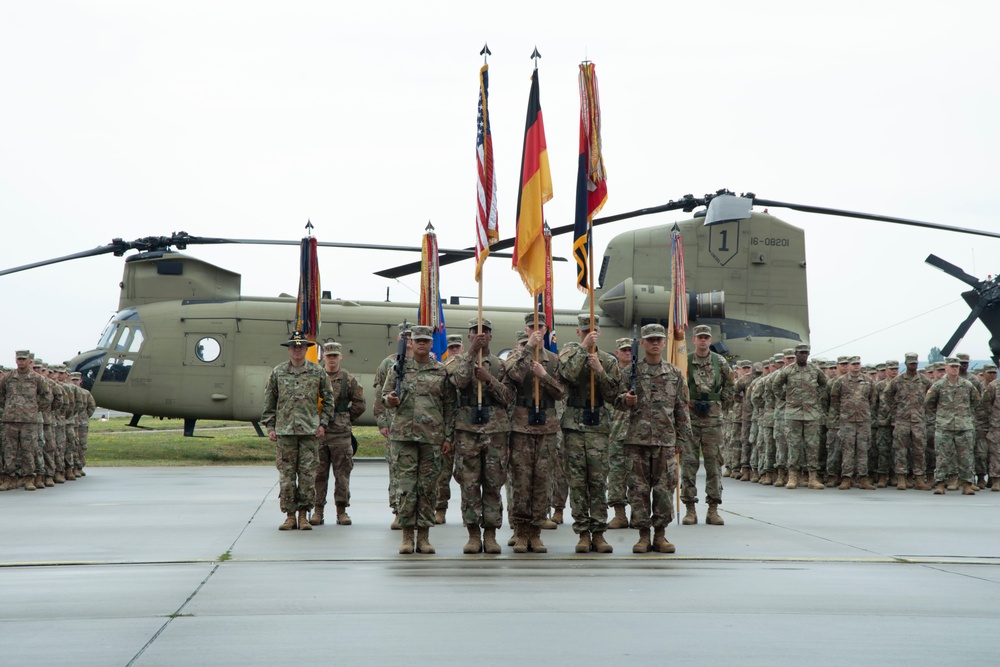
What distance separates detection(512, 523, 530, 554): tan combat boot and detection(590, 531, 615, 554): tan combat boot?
51 centimetres

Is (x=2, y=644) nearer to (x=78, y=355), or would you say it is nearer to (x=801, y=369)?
(x=801, y=369)

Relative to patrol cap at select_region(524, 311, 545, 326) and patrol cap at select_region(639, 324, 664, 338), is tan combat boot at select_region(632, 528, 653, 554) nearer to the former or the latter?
patrol cap at select_region(639, 324, 664, 338)

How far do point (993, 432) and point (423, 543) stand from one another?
1047 centimetres

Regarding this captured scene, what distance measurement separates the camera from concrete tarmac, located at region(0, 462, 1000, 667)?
4480 millimetres

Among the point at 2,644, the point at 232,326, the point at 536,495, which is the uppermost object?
the point at 232,326

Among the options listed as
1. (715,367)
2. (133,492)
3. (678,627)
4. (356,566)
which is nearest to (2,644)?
(356,566)

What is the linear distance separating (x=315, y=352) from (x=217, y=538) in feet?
13.3

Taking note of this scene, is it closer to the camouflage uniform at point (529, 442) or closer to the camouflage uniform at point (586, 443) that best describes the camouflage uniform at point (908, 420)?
the camouflage uniform at point (586, 443)

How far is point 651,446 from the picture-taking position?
7.85 m

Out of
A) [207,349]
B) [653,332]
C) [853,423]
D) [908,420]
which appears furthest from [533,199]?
[207,349]

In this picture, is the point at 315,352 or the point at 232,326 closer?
the point at 315,352

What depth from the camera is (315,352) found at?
1213cm

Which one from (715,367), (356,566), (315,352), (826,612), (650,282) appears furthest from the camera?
(650,282)

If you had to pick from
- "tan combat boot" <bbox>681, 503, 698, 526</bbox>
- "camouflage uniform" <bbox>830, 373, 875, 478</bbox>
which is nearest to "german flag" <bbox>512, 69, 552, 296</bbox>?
"tan combat boot" <bbox>681, 503, 698, 526</bbox>
